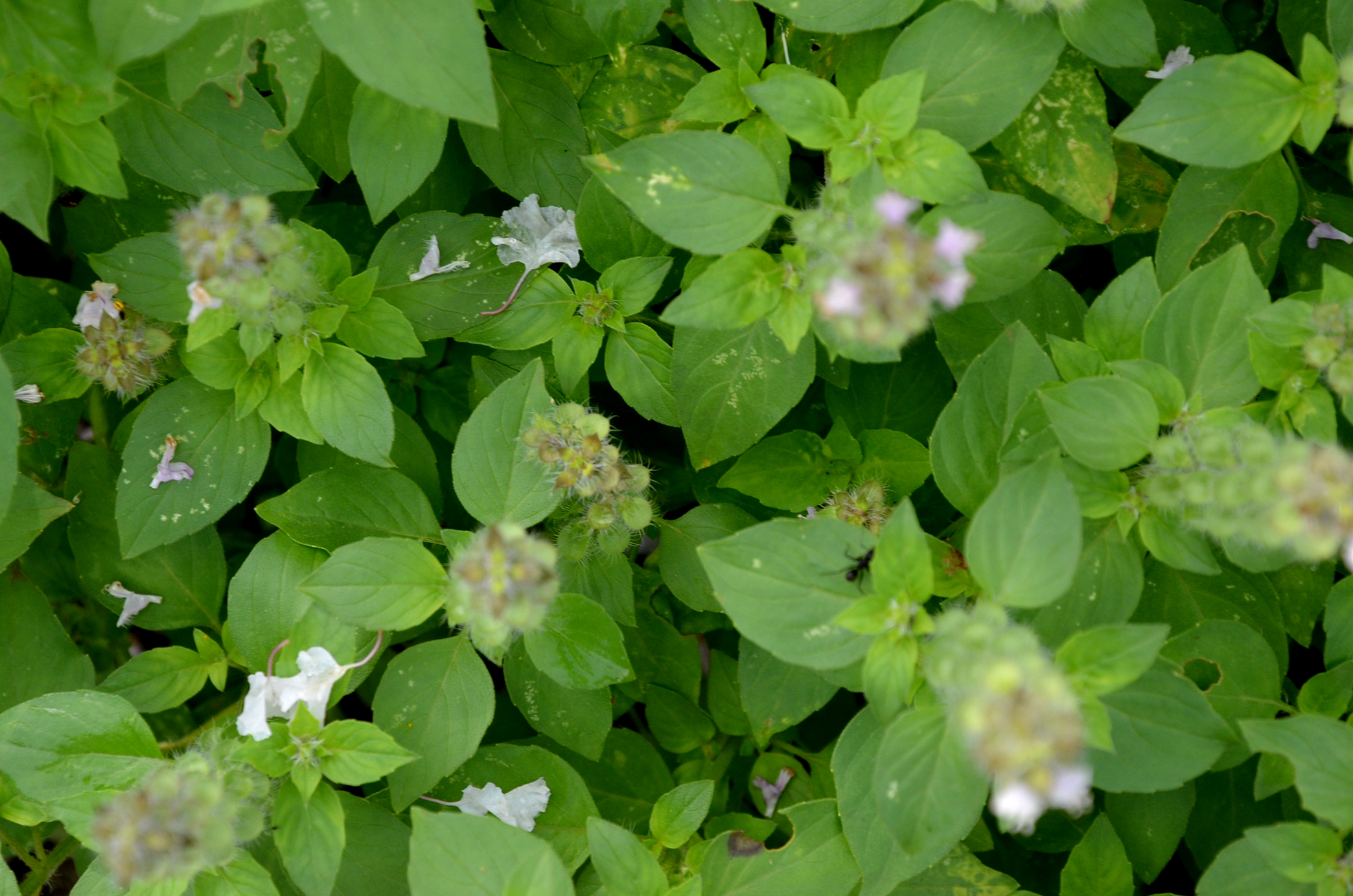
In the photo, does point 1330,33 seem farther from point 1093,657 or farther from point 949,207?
point 1093,657

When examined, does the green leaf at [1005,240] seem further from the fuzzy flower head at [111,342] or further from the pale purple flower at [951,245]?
the fuzzy flower head at [111,342]

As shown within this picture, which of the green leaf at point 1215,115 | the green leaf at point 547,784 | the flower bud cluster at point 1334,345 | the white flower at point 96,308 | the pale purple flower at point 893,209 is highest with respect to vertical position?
the pale purple flower at point 893,209

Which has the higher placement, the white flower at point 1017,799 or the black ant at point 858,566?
the white flower at point 1017,799

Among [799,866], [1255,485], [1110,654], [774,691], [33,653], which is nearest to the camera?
[1255,485]

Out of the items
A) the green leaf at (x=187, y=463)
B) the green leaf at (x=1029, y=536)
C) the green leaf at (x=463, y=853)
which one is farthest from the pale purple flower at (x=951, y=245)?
the green leaf at (x=187, y=463)

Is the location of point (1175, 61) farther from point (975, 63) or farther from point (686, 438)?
point (686, 438)

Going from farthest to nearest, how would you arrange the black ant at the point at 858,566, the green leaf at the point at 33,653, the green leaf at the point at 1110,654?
the green leaf at the point at 33,653 → the black ant at the point at 858,566 → the green leaf at the point at 1110,654

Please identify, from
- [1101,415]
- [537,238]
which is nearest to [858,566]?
[1101,415]
